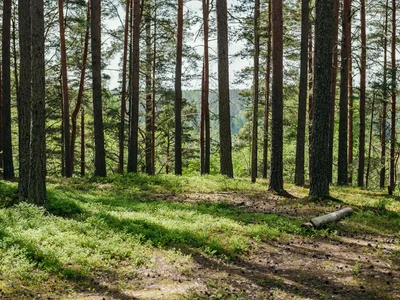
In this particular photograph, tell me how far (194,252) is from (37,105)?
5.23 meters

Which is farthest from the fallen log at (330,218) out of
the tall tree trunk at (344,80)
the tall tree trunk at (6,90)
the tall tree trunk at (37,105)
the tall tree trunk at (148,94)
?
the tall tree trunk at (148,94)

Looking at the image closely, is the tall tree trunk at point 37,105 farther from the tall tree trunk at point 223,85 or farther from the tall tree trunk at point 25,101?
Result: the tall tree trunk at point 223,85

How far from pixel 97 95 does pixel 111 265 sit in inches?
499

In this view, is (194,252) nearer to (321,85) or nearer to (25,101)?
(25,101)

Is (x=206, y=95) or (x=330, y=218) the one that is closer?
(x=330, y=218)

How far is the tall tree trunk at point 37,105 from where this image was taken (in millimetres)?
9031

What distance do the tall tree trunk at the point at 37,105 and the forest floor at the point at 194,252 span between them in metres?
0.73

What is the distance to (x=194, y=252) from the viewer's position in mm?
7543

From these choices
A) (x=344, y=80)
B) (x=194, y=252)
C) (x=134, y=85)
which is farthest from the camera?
(x=134, y=85)

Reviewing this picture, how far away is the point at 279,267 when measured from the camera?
7.09 m

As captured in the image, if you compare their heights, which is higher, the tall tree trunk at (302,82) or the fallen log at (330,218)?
the tall tree trunk at (302,82)

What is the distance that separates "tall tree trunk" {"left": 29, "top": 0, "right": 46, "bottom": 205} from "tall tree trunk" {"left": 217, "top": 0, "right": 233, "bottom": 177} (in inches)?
371

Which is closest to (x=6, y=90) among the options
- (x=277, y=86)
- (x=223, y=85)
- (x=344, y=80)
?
(x=223, y=85)

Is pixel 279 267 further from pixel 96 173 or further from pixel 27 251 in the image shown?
pixel 96 173
